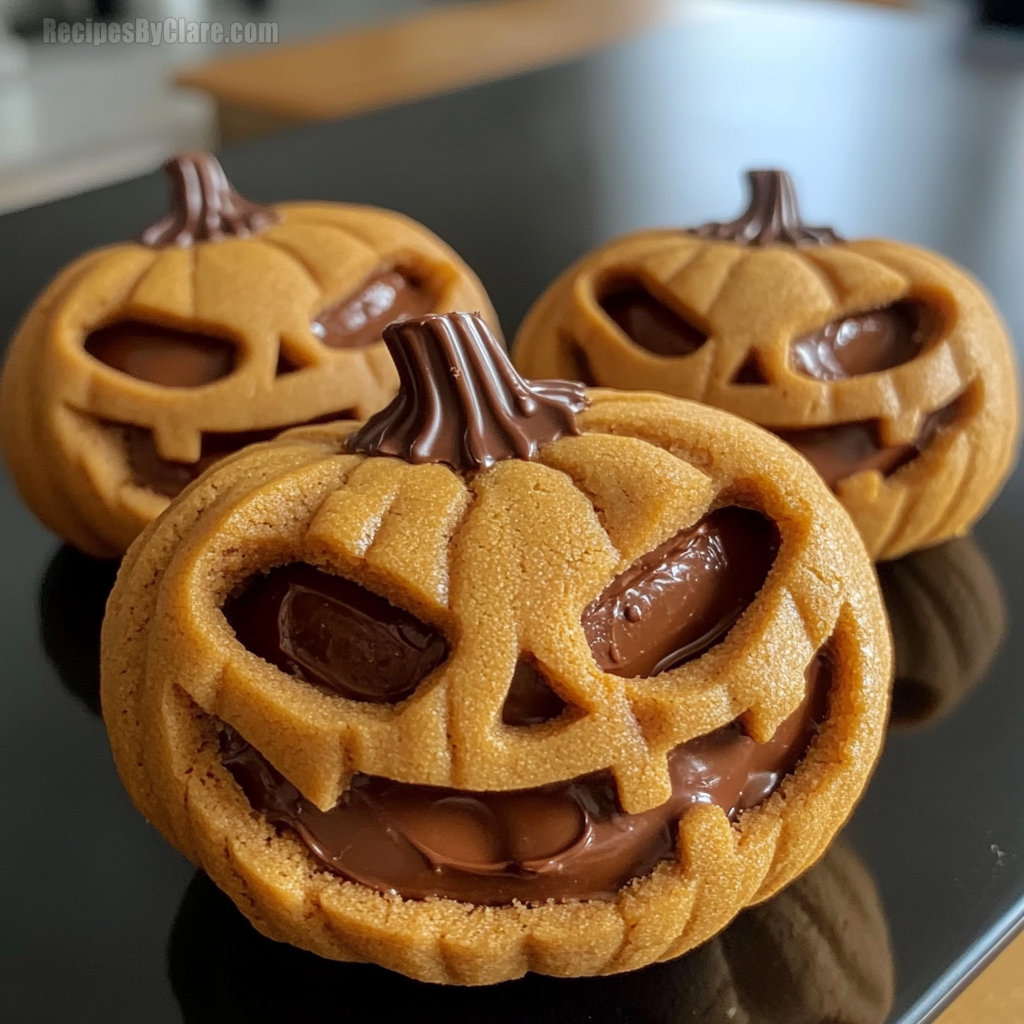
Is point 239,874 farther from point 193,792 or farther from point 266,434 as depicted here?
point 266,434

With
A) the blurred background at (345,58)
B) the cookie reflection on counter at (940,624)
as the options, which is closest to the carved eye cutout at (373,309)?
the cookie reflection on counter at (940,624)

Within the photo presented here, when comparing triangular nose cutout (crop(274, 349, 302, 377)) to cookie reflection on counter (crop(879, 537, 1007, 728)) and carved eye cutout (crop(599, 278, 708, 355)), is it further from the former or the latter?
cookie reflection on counter (crop(879, 537, 1007, 728))

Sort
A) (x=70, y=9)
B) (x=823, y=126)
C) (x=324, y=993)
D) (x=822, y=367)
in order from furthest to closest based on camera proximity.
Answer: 1. (x=70, y=9)
2. (x=823, y=126)
3. (x=822, y=367)
4. (x=324, y=993)

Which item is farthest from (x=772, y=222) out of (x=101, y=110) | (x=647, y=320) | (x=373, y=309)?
(x=101, y=110)

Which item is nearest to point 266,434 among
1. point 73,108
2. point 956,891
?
point 956,891

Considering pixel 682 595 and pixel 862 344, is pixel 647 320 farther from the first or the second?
pixel 682 595

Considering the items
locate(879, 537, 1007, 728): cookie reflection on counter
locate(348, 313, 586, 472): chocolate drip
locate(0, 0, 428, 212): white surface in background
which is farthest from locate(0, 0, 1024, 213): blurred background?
locate(348, 313, 586, 472): chocolate drip
